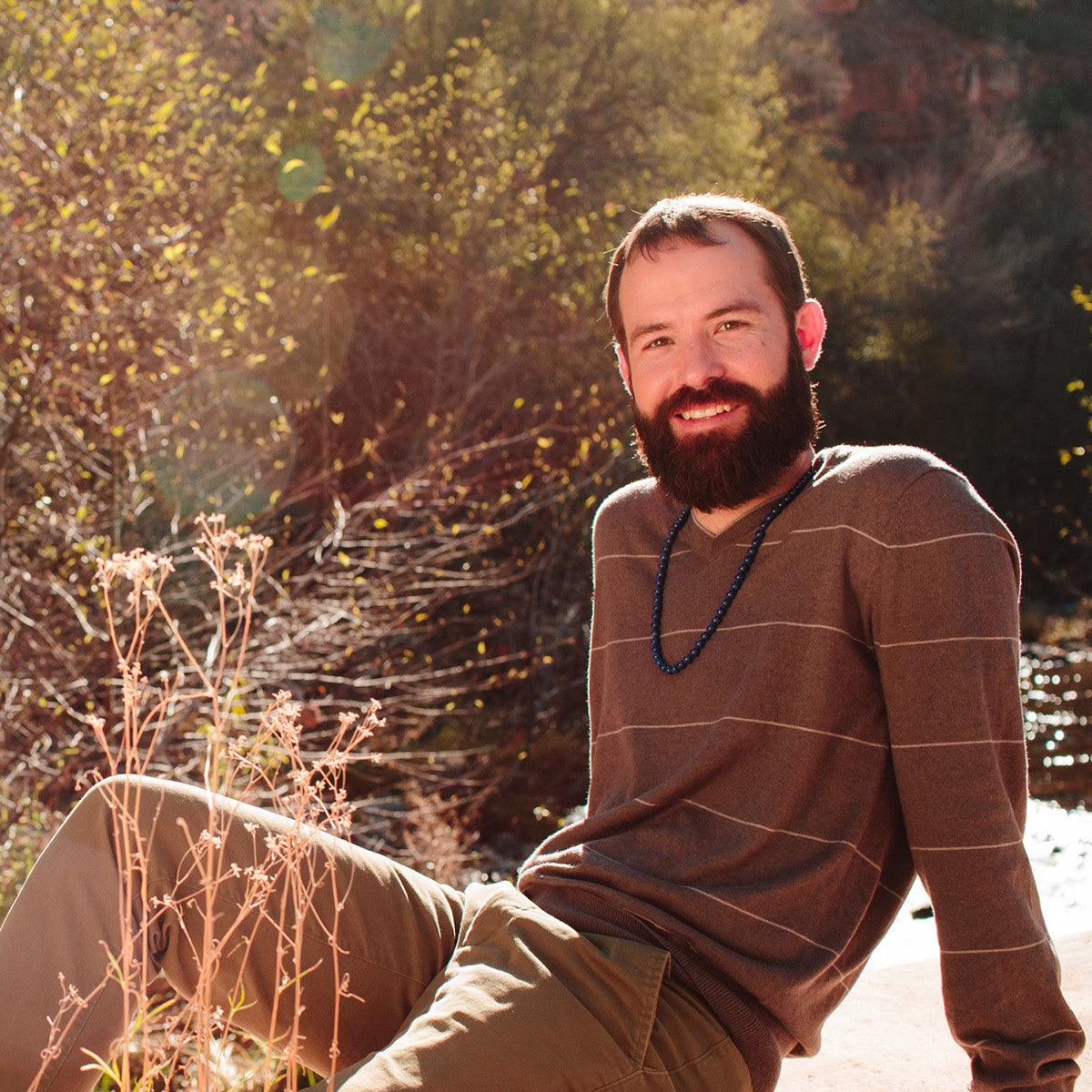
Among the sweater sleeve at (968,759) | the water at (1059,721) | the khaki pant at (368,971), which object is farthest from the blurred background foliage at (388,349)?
the sweater sleeve at (968,759)

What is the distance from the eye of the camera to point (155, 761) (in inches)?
187

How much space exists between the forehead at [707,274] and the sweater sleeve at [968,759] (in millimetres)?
483

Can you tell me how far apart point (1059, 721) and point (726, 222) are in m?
8.42

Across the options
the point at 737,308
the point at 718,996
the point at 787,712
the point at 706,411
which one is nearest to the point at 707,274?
the point at 737,308

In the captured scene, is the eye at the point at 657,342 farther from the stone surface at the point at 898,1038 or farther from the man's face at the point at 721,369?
the stone surface at the point at 898,1038

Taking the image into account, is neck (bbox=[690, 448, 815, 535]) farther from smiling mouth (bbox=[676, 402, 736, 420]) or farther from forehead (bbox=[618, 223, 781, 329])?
forehead (bbox=[618, 223, 781, 329])

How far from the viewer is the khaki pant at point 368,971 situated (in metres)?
1.40

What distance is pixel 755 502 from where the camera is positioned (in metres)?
1.89

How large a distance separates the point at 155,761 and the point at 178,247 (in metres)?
1.97

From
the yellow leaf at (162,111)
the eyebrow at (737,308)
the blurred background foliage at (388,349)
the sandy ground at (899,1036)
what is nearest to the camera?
the eyebrow at (737,308)

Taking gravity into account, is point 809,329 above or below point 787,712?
above

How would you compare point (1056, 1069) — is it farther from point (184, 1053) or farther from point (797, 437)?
point (184, 1053)

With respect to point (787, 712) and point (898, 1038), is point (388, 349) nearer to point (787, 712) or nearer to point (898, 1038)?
point (898, 1038)

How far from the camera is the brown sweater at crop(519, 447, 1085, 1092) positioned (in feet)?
5.00
